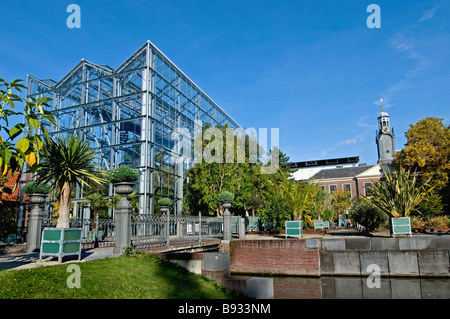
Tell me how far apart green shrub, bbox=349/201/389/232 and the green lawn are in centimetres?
1777

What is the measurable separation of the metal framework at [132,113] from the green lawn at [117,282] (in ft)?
46.5

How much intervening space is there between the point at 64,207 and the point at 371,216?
67.4 ft

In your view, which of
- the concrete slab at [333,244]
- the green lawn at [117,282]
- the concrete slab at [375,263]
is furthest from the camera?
the concrete slab at [333,244]

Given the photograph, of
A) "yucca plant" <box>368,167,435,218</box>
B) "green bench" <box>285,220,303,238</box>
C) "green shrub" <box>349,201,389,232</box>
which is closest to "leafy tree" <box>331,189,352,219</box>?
"green shrub" <box>349,201,389,232</box>

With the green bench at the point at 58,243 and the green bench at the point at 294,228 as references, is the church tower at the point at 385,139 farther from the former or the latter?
the green bench at the point at 58,243

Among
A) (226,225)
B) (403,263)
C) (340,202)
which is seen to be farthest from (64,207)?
(340,202)

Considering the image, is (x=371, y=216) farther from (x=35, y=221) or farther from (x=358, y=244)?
(x=35, y=221)

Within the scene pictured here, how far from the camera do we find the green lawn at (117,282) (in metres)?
5.47

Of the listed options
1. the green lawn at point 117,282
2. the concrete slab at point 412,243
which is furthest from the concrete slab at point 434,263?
the green lawn at point 117,282

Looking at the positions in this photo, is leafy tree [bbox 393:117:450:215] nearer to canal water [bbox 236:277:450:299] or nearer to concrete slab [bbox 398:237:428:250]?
concrete slab [bbox 398:237:428:250]

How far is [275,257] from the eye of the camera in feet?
55.7

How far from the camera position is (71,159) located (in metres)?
11.2
